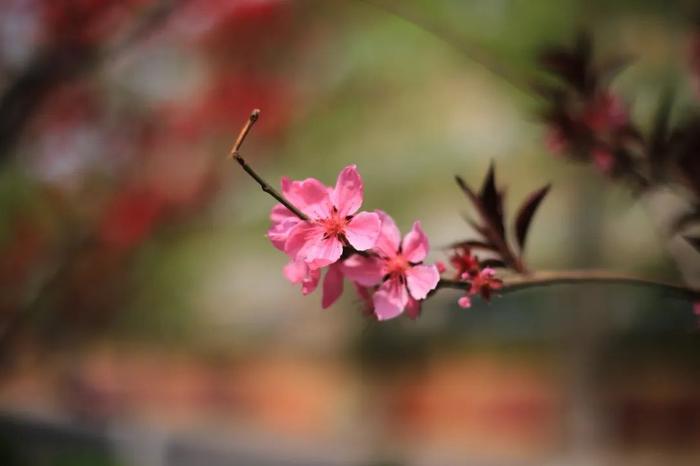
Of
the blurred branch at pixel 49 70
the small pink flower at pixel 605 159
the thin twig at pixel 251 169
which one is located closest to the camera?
the thin twig at pixel 251 169

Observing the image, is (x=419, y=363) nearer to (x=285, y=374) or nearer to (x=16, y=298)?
(x=285, y=374)

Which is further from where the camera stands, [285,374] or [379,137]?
[285,374]

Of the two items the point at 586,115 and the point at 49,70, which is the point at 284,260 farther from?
the point at 586,115

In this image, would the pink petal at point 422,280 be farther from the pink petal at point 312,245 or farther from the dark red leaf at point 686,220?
the dark red leaf at point 686,220

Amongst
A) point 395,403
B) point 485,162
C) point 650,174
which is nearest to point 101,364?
point 395,403

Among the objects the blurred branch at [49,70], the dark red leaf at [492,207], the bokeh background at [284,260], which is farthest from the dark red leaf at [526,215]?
the bokeh background at [284,260]

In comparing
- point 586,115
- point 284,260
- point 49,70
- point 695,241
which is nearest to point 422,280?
→ point 695,241
